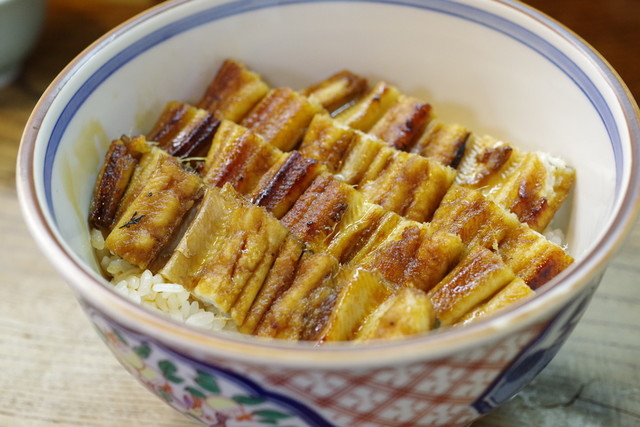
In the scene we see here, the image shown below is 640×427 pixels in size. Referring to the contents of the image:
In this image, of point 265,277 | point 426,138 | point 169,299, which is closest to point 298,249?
point 265,277

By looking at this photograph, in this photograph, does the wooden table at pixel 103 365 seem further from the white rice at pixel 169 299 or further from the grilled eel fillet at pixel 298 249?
the grilled eel fillet at pixel 298 249

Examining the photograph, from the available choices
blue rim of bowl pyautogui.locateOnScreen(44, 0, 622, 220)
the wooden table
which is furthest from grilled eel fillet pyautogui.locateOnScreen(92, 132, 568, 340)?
the wooden table

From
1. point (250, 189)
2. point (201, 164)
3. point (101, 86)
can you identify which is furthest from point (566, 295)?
point (101, 86)

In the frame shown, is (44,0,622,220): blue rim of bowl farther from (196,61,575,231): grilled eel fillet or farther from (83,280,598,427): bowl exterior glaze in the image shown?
(83,280,598,427): bowl exterior glaze

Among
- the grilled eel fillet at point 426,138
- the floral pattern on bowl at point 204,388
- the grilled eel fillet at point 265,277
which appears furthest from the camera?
the grilled eel fillet at point 426,138

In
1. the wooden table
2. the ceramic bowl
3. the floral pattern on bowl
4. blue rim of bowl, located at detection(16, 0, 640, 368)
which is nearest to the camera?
blue rim of bowl, located at detection(16, 0, 640, 368)

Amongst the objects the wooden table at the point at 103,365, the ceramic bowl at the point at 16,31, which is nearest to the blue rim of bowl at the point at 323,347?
the wooden table at the point at 103,365
